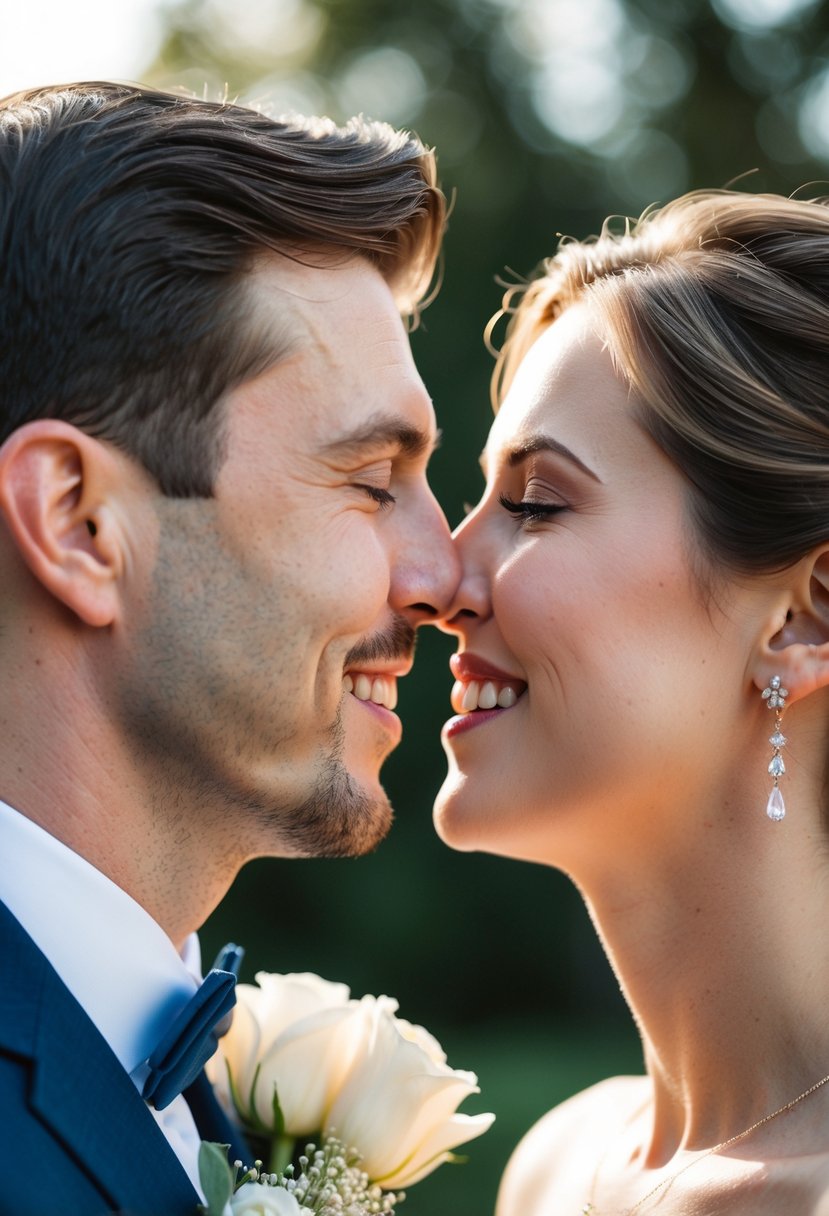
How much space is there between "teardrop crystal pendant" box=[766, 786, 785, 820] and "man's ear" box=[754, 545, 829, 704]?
22 cm

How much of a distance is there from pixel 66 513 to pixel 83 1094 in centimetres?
111

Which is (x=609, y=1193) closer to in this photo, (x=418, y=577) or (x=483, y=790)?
(x=483, y=790)

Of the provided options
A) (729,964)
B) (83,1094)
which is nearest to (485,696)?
(729,964)

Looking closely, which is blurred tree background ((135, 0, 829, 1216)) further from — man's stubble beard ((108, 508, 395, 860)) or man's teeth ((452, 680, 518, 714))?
man's stubble beard ((108, 508, 395, 860))

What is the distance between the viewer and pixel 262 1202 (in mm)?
2385

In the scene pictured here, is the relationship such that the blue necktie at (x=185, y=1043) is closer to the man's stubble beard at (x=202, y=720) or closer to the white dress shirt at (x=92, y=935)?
the white dress shirt at (x=92, y=935)

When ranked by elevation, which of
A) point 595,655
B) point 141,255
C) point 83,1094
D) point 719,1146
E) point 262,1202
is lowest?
point 719,1146

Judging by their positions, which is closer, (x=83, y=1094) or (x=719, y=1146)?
(x=83, y=1094)

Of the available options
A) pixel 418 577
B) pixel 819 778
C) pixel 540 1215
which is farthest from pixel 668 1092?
pixel 418 577

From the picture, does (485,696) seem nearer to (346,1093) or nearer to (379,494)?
(379,494)

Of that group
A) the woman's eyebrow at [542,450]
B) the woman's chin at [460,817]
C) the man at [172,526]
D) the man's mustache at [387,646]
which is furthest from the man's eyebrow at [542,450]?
the woman's chin at [460,817]

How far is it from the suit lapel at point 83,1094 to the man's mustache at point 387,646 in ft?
3.39

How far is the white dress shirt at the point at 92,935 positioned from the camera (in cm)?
264

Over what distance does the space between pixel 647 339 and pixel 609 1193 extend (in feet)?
6.93
